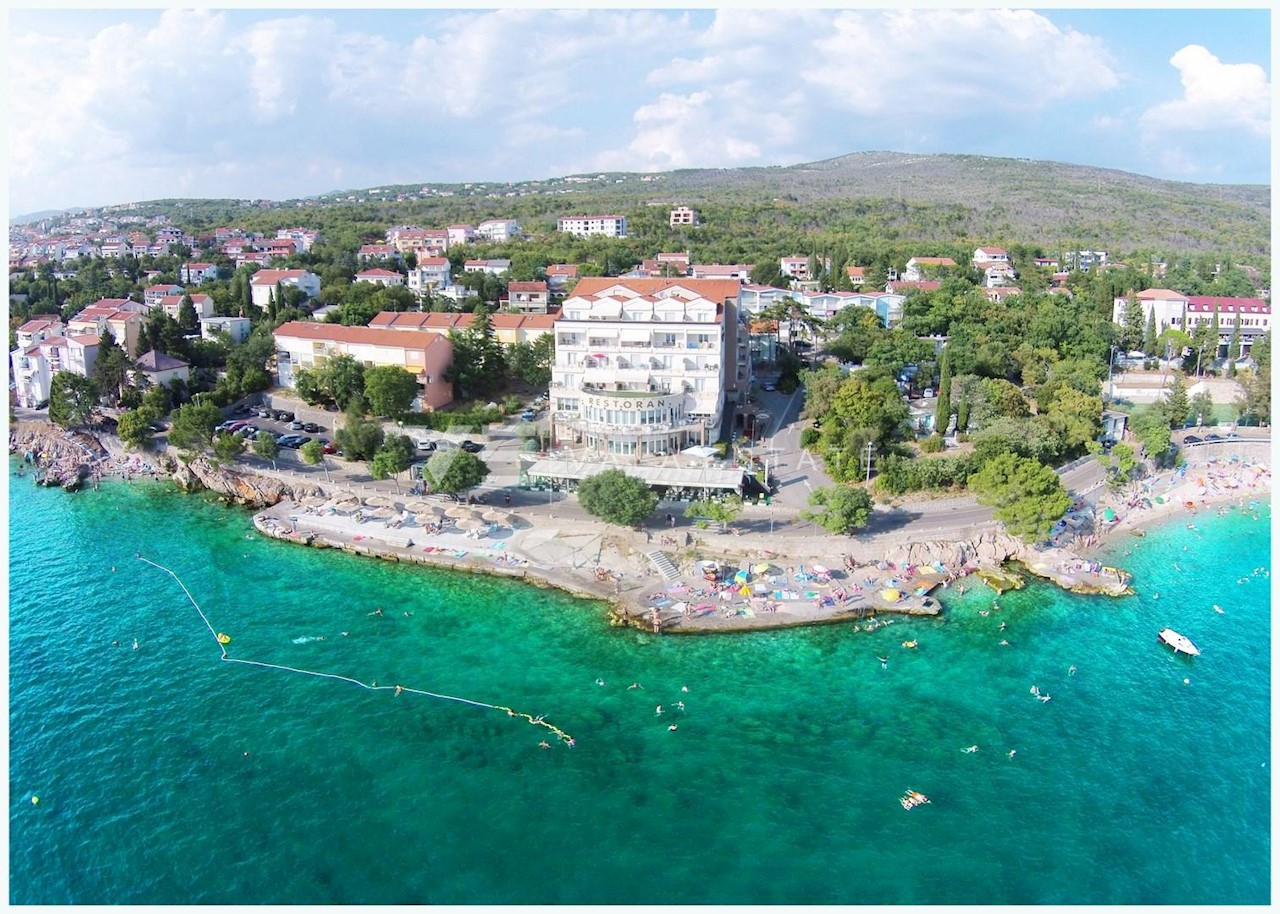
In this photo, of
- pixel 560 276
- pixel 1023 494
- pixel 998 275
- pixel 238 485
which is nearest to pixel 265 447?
pixel 238 485

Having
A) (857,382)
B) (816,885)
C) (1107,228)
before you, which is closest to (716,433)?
(857,382)

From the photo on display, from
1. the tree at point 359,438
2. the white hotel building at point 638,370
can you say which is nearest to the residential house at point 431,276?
the white hotel building at point 638,370

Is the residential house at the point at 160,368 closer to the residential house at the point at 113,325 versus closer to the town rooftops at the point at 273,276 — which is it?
the residential house at the point at 113,325

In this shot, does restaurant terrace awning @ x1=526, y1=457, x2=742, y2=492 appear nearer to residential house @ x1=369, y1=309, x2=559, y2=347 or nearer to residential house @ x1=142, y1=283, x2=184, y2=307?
residential house @ x1=369, y1=309, x2=559, y2=347

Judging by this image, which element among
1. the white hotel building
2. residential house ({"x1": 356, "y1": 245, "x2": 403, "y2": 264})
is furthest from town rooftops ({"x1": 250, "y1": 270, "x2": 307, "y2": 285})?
the white hotel building

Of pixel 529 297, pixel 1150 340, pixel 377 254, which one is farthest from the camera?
pixel 377 254

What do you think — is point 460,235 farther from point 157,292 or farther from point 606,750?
point 606,750
